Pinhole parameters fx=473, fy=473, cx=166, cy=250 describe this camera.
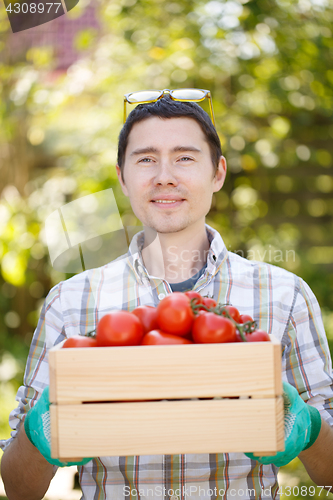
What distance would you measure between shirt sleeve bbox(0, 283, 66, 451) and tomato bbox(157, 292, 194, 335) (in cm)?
64

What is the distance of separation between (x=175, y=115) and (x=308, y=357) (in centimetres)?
102

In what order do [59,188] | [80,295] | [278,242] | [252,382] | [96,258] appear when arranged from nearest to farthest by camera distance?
[252,382] → [80,295] → [96,258] → [59,188] → [278,242]

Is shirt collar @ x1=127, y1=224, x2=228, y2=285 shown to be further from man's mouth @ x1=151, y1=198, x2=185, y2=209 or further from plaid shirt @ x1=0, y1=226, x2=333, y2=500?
man's mouth @ x1=151, y1=198, x2=185, y2=209

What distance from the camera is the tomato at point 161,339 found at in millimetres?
1174

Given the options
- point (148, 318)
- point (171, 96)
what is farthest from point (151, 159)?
point (148, 318)

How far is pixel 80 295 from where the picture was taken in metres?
1.80

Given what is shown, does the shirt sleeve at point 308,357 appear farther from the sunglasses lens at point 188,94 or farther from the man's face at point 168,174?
the sunglasses lens at point 188,94

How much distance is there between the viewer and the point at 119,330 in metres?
1.21

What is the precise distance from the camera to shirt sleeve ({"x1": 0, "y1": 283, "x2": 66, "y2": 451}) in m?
1.66

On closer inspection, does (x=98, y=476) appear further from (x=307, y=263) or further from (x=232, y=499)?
(x=307, y=263)

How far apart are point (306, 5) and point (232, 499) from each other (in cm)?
360

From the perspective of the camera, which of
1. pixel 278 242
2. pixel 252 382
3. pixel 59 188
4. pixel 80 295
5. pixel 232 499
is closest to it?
pixel 252 382

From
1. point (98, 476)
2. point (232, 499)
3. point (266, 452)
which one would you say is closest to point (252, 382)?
point (266, 452)

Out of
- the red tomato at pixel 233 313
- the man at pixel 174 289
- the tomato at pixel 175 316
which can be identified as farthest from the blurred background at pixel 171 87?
the tomato at pixel 175 316
